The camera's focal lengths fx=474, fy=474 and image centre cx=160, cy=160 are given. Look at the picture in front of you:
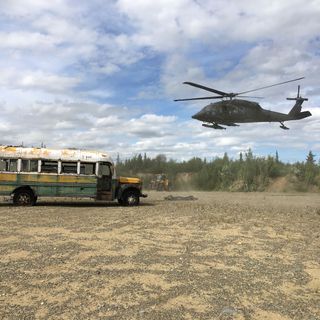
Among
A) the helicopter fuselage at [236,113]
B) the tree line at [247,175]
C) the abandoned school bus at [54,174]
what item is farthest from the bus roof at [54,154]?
the tree line at [247,175]

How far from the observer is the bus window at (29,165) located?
2098 cm

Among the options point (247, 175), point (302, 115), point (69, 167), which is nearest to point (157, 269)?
point (69, 167)

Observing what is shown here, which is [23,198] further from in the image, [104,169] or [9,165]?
[104,169]

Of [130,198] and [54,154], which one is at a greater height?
[54,154]

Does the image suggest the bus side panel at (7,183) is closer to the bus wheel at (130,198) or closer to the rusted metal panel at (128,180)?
the rusted metal panel at (128,180)

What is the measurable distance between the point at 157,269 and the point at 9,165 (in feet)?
43.9

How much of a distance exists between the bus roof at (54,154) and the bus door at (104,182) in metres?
0.33

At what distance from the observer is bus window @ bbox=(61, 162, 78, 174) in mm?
21469

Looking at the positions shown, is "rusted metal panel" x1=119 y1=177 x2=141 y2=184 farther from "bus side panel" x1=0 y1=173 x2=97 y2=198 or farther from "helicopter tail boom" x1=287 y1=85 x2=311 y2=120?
"helicopter tail boom" x1=287 y1=85 x2=311 y2=120

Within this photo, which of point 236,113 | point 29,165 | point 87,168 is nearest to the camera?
point 29,165

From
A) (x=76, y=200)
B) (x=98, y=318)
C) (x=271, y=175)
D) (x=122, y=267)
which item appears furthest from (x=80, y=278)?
(x=271, y=175)

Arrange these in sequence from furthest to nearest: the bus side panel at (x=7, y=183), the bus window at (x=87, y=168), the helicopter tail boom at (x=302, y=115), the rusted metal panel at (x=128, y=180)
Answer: the helicopter tail boom at (x=302, y=115) → the rusted metal panel at (x=128, y=180) → the bus window at (x=87, y=168) → the bus side panel at (x=7, y=183)

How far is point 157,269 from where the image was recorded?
9.42m

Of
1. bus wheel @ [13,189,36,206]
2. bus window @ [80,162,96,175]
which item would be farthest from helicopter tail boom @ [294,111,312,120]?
bus wheel @ [13,189,36,206]
